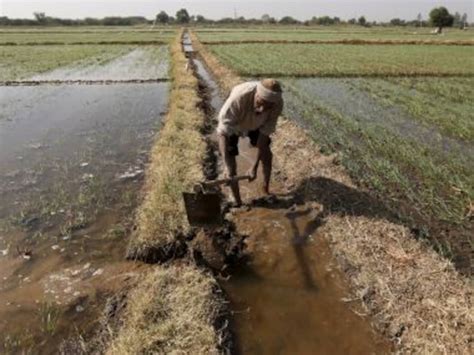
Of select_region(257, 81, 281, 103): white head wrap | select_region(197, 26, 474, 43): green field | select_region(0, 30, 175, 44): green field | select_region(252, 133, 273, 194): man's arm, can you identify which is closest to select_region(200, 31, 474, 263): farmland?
select_region(252, 133, 273, 194): man's arm

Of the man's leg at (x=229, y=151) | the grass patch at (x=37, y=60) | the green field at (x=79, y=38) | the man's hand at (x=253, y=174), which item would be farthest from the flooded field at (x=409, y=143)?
the green field at (x=79, y=38)

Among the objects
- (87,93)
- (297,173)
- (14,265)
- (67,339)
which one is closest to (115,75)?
(87,93)

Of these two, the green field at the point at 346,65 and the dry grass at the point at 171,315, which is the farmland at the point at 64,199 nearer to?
the dry grass at the point at 171,315

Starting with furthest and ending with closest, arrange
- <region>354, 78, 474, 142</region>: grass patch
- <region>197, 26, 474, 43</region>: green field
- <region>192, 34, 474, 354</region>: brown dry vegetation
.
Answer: <region>197, 26, 474, 43</region>: green field → <region>354, 78, 474, 142</region>: grass patch → <region>192, 34, 474, 354</region>: brown dry vegetation

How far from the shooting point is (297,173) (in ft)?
19.9

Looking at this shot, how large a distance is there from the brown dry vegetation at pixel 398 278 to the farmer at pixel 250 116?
3.07ft

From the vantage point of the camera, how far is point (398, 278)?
369 cm

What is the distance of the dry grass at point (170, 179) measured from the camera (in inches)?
172

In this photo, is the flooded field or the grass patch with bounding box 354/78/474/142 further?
the grass patch with bounding box 354/78/474/142

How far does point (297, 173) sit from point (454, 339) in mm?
3308

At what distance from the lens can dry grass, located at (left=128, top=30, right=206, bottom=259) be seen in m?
4.38

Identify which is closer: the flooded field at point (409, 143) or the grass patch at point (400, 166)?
the flooded field at point (409, 143)

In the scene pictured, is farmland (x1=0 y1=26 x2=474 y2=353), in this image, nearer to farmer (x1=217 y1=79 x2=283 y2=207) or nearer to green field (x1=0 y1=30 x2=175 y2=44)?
farmer (x1=217 y1=79 x2=283 y2=207)

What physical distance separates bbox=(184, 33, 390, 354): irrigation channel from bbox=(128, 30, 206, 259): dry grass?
71cm
